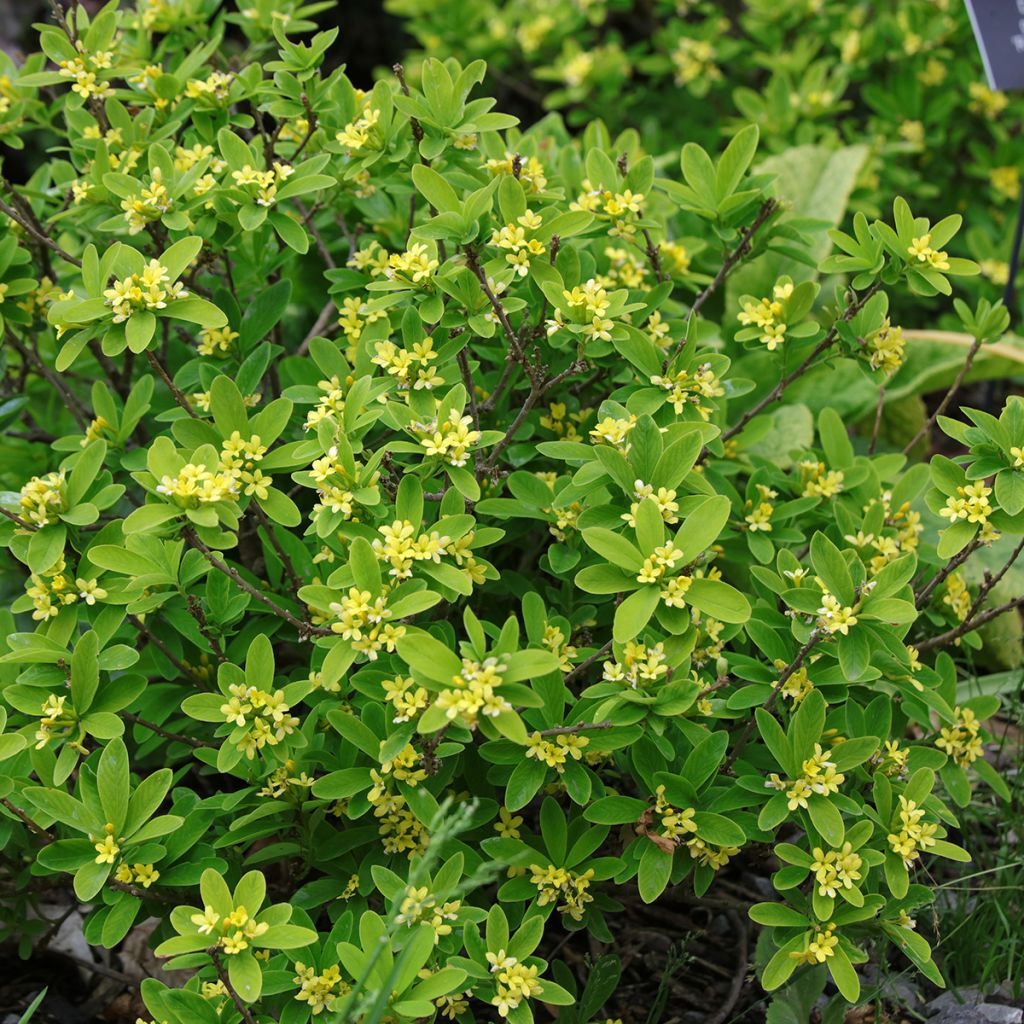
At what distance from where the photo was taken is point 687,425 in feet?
5.68

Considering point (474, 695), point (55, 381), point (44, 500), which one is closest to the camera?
point (474, 695)

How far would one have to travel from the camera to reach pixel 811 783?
1662 millimetres

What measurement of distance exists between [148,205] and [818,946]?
1.55m

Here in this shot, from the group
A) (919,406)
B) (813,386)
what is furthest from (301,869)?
(919,406)

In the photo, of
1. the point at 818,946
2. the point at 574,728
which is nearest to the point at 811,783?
the point at 818,946

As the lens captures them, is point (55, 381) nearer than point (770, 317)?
No

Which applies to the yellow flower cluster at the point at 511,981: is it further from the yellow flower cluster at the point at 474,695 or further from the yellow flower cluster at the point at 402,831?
the yellow flower cluster at the point at 474,695

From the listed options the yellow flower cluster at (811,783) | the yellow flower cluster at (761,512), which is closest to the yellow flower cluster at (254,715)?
the yellow flower cluster at (811,783)

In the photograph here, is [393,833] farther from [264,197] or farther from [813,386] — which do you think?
[813,386]

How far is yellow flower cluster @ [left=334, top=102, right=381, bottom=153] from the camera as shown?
1935 mm

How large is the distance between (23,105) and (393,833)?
1607mm

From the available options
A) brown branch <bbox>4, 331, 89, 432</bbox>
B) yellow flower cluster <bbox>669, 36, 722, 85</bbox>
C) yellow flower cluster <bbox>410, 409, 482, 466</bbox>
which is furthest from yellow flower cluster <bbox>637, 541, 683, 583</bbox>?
yellow flower cluster <bbox>669, 36, 722, 85</bbox>

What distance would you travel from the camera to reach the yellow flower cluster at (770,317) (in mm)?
Answer: 2008

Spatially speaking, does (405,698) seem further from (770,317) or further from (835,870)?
(770,317)
